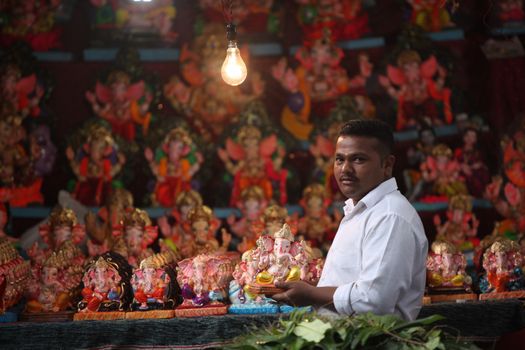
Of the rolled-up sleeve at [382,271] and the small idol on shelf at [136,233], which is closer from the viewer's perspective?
the rolled-up sleeve at [382,271]

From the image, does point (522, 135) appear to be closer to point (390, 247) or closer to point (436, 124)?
point (436, 124)

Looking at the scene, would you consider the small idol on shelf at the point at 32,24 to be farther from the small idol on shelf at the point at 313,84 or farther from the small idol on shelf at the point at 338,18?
the small idol on shelf at the point at 338,18

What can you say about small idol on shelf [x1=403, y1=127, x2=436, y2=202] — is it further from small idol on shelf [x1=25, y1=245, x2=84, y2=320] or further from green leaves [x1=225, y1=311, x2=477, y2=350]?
green leaves [x1=225, y1=311, x2=477, y2=350]

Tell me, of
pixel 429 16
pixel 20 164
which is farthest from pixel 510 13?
pixel 20 164

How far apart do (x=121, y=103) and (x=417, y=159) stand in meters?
2.62

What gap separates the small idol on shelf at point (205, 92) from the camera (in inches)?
305

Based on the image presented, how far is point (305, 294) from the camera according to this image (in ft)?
9.12

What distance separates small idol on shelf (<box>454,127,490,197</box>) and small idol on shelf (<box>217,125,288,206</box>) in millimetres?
1541

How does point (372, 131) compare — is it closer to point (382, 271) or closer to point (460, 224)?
point (382, 271)

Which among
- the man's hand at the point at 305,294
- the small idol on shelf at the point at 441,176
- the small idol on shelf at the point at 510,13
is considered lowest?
the man's hand at the point at 305,294

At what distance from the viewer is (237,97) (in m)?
7.83

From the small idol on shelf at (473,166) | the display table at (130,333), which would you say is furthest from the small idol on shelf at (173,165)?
the display table at (130,333)

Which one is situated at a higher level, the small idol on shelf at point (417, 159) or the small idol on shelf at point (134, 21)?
the small idol on shelf at point (134, 21)

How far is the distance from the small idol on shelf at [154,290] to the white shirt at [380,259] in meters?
1.54
